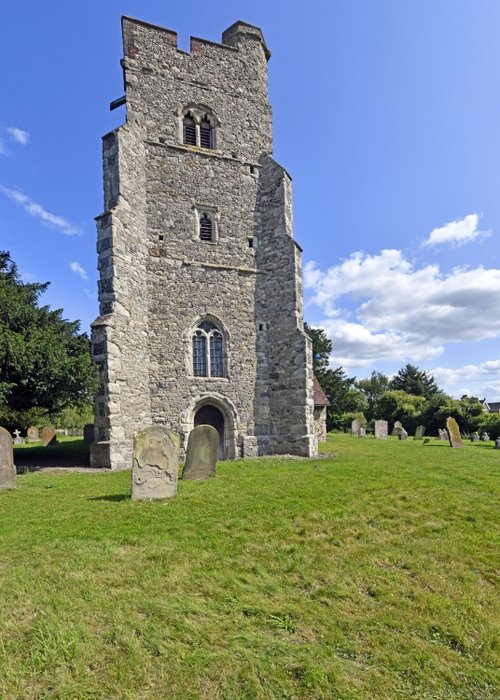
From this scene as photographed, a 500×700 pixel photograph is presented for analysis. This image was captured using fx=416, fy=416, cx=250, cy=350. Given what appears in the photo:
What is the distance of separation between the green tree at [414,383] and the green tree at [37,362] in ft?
159

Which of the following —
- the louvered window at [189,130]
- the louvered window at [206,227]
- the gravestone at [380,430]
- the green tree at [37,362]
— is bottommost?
the gravestone at [380,430]

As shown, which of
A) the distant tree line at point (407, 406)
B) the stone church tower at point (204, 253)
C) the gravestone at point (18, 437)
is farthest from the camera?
the distant tree line at point (407, 406)

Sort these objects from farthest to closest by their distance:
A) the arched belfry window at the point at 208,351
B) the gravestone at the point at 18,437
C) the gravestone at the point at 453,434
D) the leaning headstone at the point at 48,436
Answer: the gravestone at the point at 18,437
the leaning headstone at the point at 48,436
the gravestone at the point at 453,434
the arched belfry window at the point at 208,351

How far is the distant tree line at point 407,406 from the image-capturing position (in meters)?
33.4

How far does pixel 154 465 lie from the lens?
7.56 m

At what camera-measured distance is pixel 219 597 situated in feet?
14.0

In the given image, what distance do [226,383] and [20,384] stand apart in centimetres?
684

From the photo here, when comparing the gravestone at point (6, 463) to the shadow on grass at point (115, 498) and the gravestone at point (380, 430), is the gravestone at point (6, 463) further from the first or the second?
the gravestone at point (380, 430)

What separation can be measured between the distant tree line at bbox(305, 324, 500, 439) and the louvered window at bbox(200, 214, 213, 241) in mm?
18391

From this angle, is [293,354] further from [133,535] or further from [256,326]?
[133,535]

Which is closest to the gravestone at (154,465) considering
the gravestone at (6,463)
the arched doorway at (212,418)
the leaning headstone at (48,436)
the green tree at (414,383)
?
the gravestone at (6,463)

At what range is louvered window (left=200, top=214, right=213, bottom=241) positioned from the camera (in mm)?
16250

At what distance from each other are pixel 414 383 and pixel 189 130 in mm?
46470

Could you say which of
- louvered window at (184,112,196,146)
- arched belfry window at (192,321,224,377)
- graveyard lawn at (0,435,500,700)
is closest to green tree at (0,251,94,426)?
arched belfry window at (192,321,224,377)
